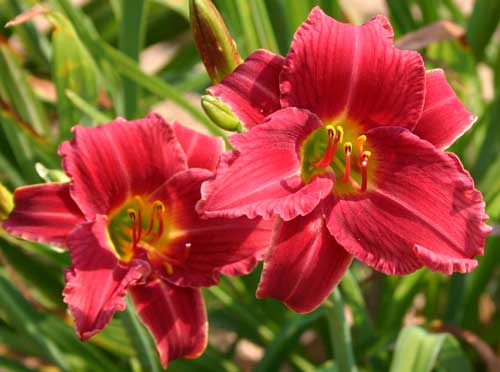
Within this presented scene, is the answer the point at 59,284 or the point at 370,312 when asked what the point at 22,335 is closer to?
the point at 59,284

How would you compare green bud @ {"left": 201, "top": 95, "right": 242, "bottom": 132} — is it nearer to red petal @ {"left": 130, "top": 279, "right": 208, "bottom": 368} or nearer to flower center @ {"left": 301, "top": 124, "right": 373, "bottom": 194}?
flower center @ {"left": 301, "top": 124, "right": 373, "bottom": 194}

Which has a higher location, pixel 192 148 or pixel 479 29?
pixel 192 148

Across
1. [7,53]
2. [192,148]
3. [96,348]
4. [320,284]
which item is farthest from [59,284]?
[320,284]

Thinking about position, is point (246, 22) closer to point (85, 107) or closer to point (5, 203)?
point (85, 107)

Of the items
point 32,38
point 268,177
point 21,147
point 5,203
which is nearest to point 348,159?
point 268,177

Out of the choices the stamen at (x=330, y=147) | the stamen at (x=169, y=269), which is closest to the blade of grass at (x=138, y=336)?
the stamen at (x=169, y=269)

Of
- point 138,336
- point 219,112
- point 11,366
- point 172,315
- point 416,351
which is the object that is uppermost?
point 219,112
